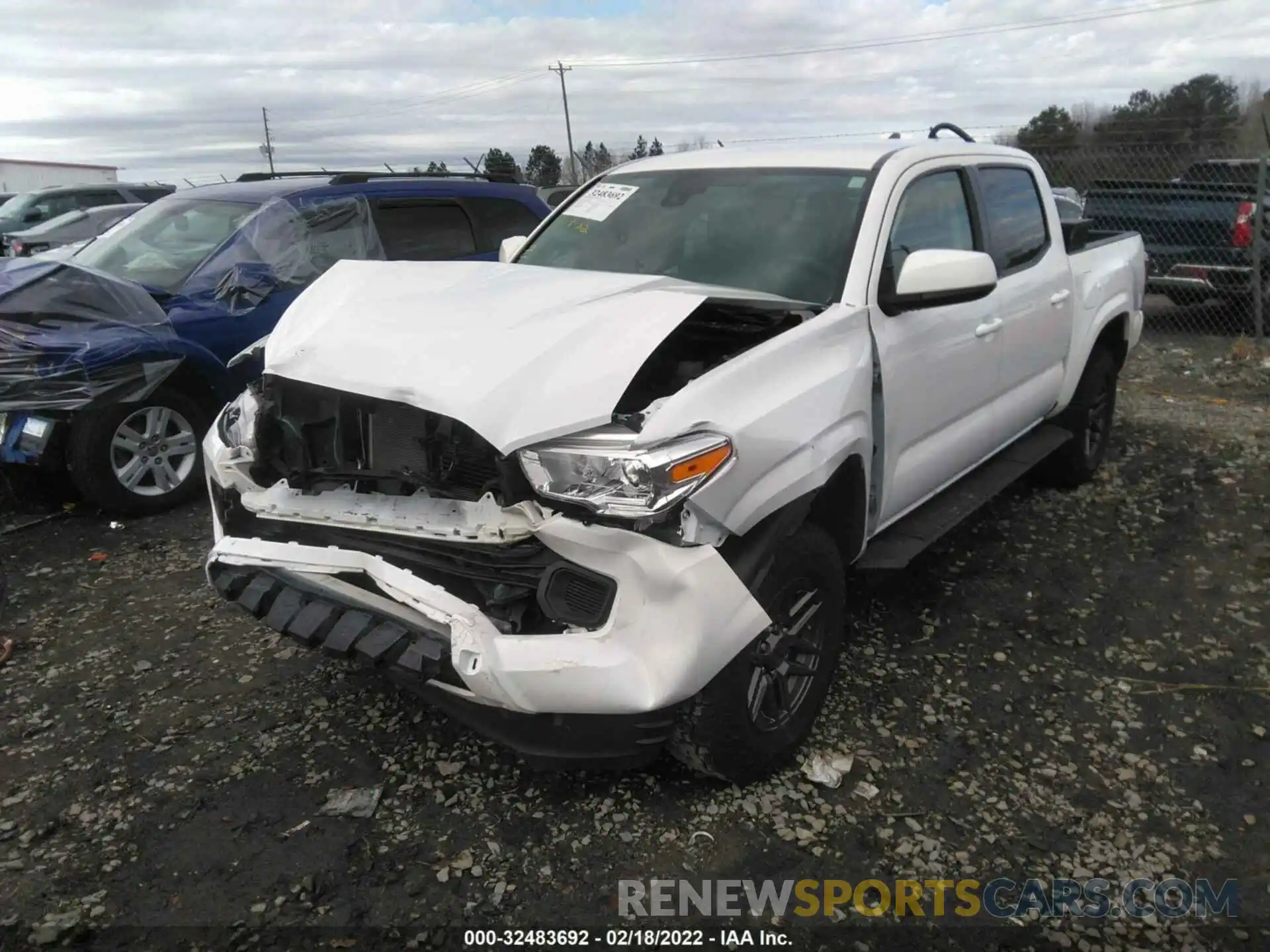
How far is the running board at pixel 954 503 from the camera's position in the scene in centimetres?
332

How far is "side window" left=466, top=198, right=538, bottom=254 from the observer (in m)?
6.74

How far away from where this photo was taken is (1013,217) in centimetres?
435

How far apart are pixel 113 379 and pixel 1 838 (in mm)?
2778

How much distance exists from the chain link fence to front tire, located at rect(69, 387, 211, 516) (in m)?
8.65

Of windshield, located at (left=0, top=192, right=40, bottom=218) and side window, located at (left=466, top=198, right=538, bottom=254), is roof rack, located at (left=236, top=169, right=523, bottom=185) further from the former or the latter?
windshield, located at (left=0, top=192, right=40, bottom=218)

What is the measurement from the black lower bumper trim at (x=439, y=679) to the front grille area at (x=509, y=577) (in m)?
0.15

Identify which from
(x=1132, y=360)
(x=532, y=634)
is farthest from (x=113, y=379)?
(x=1132, y=360)

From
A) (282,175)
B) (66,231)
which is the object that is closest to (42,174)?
(66,231)

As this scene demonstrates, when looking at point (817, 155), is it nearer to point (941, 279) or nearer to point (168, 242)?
point (941, 279)

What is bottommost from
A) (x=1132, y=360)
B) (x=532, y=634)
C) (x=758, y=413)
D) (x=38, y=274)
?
(x=1132, y=360)

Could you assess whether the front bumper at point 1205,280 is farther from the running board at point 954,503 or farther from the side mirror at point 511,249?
the side mirror at point 511,249

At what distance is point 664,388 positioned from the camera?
272 cm

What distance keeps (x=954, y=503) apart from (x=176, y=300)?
4468 mm

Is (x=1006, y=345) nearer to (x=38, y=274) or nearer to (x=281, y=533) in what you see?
(x=281, y=533)
